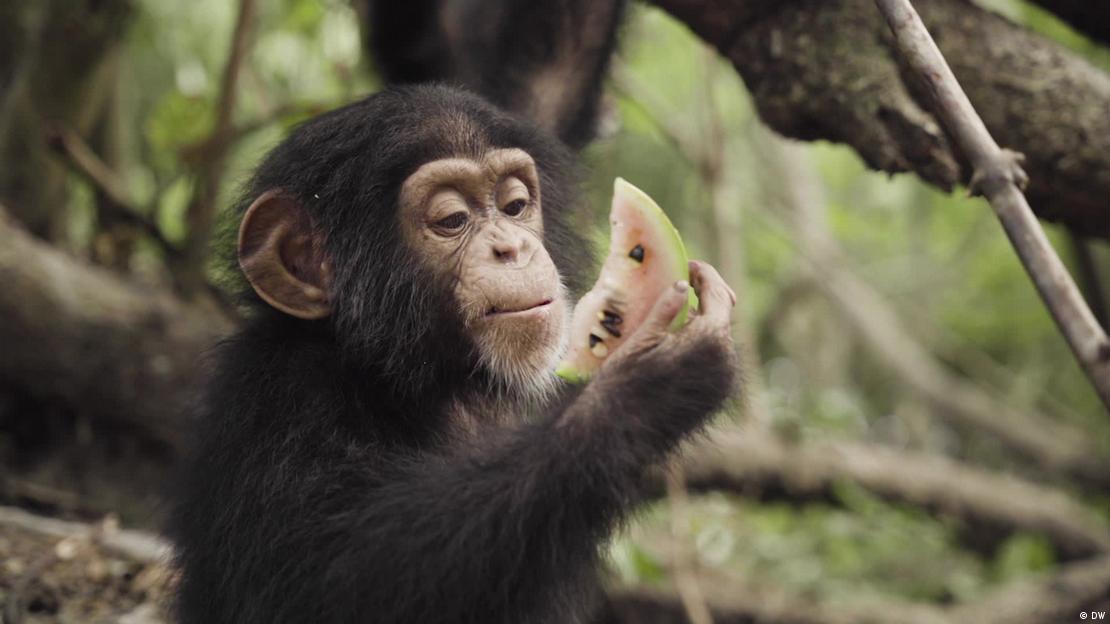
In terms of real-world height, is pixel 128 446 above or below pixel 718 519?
above

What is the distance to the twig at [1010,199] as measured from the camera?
1903mm

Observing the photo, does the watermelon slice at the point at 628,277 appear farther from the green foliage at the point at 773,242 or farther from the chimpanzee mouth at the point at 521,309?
the green foliage at the point at 773,242

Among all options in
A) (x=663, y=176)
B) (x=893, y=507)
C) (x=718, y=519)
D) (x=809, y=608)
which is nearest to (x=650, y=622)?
(x=809, y=608)

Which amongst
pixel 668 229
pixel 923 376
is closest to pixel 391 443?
pixel 668 229

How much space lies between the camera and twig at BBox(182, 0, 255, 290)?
233 inches

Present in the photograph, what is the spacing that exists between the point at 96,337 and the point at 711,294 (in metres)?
3.83

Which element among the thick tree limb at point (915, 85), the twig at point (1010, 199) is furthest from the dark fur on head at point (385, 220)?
the twig at point (1010, 199)

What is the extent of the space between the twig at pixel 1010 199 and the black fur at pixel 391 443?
2.75 feet

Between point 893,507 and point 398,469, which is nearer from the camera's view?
point 398,469

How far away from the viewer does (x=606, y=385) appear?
279 cm

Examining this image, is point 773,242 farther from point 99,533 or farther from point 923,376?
point 99,533

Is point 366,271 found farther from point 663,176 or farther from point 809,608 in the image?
point 663,176

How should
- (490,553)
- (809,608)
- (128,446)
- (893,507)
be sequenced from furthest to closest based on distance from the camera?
(893,507), (809,608), (128,446), (490,553)

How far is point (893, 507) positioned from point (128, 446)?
546 cm
